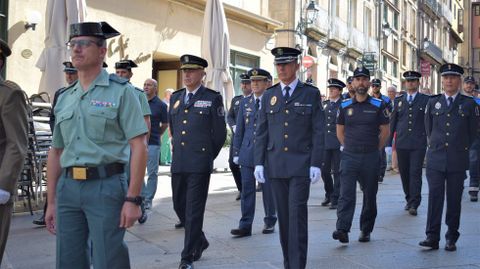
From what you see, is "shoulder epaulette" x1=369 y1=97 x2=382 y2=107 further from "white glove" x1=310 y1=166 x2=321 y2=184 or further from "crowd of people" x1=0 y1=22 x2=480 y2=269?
"white glove" x1=310 y1=166 x2=321 y2=184

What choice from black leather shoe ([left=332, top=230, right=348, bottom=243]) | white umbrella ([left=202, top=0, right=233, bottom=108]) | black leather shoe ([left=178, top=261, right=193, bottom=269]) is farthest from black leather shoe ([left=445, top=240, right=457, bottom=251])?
white umbrella ([left=202, top=0, right=233, bottom=108])

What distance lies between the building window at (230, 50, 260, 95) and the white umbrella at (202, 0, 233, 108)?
6210mm

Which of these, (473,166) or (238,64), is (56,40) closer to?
(473,166)

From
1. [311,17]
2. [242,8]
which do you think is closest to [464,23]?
[311,17]


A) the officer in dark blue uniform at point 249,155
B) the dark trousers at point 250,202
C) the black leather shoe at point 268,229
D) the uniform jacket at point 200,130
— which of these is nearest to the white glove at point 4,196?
the uniform jacket at point 200,130

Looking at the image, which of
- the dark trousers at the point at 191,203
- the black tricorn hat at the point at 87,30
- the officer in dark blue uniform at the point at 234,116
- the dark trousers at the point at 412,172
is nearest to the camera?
the black tricorn hat at the point at 87,30

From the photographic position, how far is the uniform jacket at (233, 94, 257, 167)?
328 inches

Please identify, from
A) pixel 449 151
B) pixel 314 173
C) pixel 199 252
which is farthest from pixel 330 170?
pixel 314 173

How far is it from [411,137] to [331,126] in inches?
58.9

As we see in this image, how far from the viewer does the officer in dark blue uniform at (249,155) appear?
25.8ft

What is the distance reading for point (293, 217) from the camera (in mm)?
5633

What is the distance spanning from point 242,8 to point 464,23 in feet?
197

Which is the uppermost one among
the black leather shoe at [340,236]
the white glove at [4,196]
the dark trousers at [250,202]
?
the white glove at [4,196]

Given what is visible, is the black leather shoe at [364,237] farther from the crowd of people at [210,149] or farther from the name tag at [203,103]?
the name tag at [203,103]
